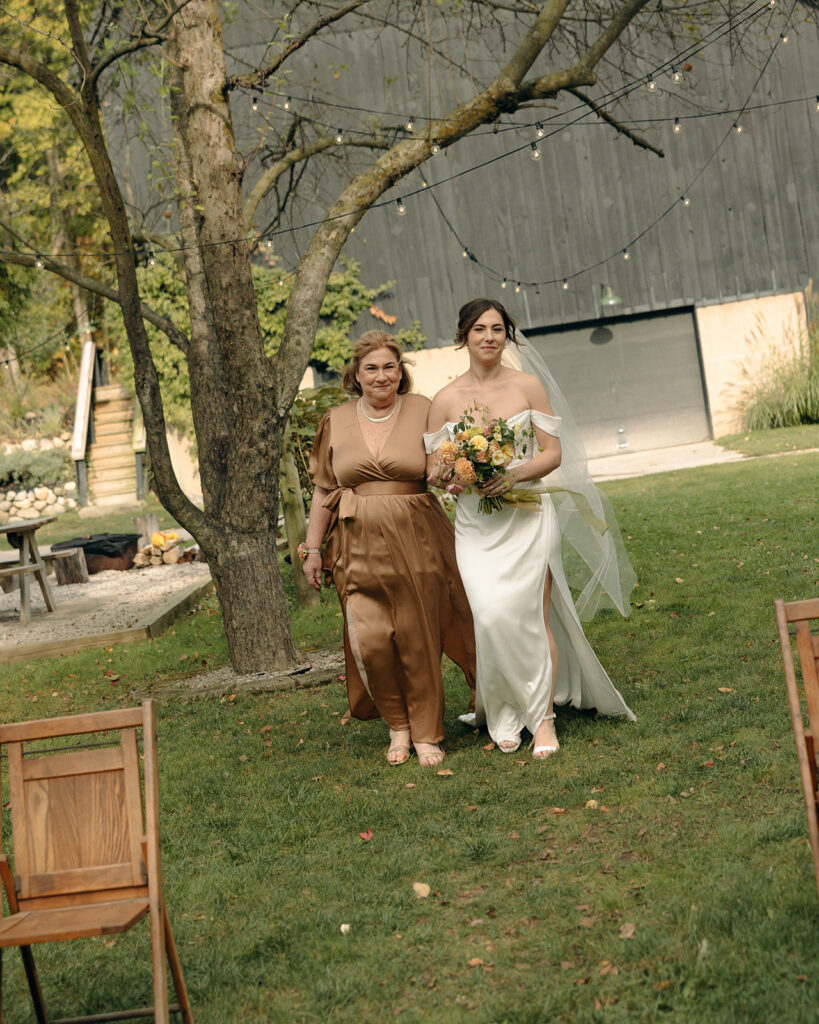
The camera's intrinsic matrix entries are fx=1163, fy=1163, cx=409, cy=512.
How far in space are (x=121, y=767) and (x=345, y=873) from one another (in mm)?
1384

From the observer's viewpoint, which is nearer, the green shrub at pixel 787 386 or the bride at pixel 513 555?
the bride at pixel 513 555

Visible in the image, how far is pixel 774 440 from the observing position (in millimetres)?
19188

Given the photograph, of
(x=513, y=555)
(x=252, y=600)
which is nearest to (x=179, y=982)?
(x=513, y=555)

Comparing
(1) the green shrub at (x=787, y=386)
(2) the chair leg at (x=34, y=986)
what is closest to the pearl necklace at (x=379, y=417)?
(2) the chair leg at (x=34, y=986)

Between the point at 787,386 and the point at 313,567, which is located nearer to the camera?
the point at 313,567

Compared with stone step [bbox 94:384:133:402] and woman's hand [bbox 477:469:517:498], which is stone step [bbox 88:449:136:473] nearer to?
stone step [bbox 94:384:133:402]

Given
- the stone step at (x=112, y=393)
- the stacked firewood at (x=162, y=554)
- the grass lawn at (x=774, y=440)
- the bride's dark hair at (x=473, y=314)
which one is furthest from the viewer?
the stone step at (x=112, y=393)

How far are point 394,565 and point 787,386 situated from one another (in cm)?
1689

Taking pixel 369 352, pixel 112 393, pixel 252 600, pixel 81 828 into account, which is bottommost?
pixel 252 600

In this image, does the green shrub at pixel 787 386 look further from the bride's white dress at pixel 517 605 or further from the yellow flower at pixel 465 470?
the yellow flower at pixel 465 470

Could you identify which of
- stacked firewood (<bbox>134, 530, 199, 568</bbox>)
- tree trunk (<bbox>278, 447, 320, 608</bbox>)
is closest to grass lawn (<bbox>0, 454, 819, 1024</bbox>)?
tree trunk (<bbox>278, 447, 320, 608</bbox>)

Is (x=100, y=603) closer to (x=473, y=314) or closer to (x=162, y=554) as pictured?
(x=162, y=554)

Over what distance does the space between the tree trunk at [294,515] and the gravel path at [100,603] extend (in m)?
1.45

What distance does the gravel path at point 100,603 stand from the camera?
36.1 feet
